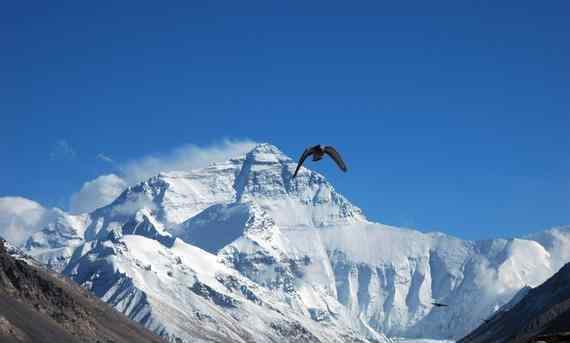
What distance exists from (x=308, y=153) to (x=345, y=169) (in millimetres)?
2406

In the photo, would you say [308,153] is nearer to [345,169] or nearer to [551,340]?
[345,169]

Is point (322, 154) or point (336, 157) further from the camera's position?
point (322, 154)

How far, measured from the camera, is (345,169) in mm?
61188

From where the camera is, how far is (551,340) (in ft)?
219

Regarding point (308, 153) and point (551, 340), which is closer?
point (308, 153)

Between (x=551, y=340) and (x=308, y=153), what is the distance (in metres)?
18.9

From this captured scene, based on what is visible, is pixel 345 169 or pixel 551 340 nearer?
pixel 345 169

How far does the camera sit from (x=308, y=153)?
62.2 meters

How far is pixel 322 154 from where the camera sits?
6294 centimetres

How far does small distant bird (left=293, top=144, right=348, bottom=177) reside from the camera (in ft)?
201

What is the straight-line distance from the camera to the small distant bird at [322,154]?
61.3 m

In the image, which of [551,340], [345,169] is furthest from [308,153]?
[551,340]
